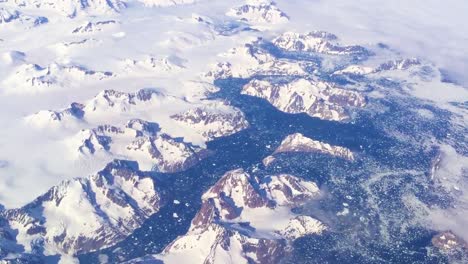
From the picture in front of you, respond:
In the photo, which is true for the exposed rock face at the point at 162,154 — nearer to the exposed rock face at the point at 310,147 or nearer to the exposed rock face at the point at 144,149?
the exposed rock face at the point at 144,149

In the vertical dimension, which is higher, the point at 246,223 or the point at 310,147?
the point at 246,223

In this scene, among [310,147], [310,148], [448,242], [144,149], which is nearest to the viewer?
[448,242]

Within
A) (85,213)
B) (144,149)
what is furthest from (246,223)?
(144,149)

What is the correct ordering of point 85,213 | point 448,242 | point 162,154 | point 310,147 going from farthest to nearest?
point 310,147 < point 162,154 < point 85,213 < point 448,242

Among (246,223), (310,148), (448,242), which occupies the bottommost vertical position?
(310,148)

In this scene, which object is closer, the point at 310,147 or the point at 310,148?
the point at 310,148

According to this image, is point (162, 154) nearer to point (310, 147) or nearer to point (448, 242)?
point (310, 147)

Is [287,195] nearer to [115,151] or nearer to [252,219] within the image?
[252,219]
